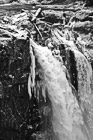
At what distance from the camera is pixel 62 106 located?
4.66m

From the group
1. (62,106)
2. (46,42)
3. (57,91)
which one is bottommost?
(62,106)

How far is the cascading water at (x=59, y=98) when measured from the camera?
466cm

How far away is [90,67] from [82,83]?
19.8 inches

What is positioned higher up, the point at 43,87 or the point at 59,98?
the point at 43,87

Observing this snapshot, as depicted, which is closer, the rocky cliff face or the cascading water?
the rocky cliff face

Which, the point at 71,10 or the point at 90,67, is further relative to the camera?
the point at 71,10

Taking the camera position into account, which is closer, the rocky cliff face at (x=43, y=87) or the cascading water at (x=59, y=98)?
the rocky cliff face at (x=43, y=87)

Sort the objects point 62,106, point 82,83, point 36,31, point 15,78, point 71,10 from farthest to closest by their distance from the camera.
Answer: point 71,10 → point 36,31 → point 82,83 → point 62,106 → point 15,78

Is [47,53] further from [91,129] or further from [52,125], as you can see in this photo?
[91,129]

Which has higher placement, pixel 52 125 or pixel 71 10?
pixel 71 10

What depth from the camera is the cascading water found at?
4.66 metres

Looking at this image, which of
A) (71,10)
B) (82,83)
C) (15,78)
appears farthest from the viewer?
(71,10)

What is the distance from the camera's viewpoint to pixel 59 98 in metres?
4.66

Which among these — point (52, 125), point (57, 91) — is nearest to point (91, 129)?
point (52, 125)
